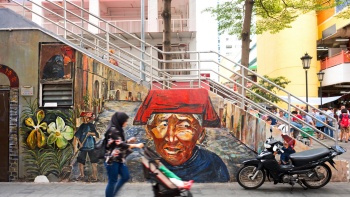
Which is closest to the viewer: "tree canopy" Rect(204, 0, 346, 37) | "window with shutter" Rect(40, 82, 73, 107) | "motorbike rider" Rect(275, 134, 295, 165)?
"motorbike rider" Rect(275, 134, 295, 165)

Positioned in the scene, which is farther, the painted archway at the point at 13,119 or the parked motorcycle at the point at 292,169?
the painted archway at the point at 13,119

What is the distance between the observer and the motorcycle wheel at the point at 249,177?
7.88 metres

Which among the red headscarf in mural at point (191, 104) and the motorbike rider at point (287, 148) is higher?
the red headscarf in mural at point (191, 104)

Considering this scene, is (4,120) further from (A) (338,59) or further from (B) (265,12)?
(A) (338,59)

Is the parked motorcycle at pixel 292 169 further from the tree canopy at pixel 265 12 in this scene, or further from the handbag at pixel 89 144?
the tree canopy at pixel 265 12

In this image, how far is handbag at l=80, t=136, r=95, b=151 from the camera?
28.5 ft

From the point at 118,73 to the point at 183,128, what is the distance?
1.92 meters

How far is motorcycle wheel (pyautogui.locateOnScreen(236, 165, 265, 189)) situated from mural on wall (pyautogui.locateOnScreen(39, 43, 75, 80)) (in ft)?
14.1

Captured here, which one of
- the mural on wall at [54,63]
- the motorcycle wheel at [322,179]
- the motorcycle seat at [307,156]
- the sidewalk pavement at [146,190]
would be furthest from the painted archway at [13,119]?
the motorcycle wheel at [322,179]

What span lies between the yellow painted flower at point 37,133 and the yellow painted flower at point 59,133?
142 mm

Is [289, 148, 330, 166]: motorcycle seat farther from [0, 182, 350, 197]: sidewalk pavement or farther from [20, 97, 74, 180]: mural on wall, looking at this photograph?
[20, 97, 74, 180]: mural on wall

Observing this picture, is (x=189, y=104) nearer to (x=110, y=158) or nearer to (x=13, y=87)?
(x=110, y=158)

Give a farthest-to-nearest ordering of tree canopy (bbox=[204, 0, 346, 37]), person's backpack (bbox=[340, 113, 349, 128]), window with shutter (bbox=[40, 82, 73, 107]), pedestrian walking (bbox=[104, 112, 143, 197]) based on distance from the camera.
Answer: person's backpack (bbox=[340, 113, 349, 128]), tree canopy (bbox=[204, 0, 346, 37]), window with shutter (bbox=[40, 82, 73, 107]), pedestrian walking (bbox=[104, 112, 143, 197])

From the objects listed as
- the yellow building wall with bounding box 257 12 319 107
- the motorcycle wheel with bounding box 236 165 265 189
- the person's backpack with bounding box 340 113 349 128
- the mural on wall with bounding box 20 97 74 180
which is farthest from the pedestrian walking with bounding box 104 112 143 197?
the yellow building wall with bounding box 257 12 319 107
